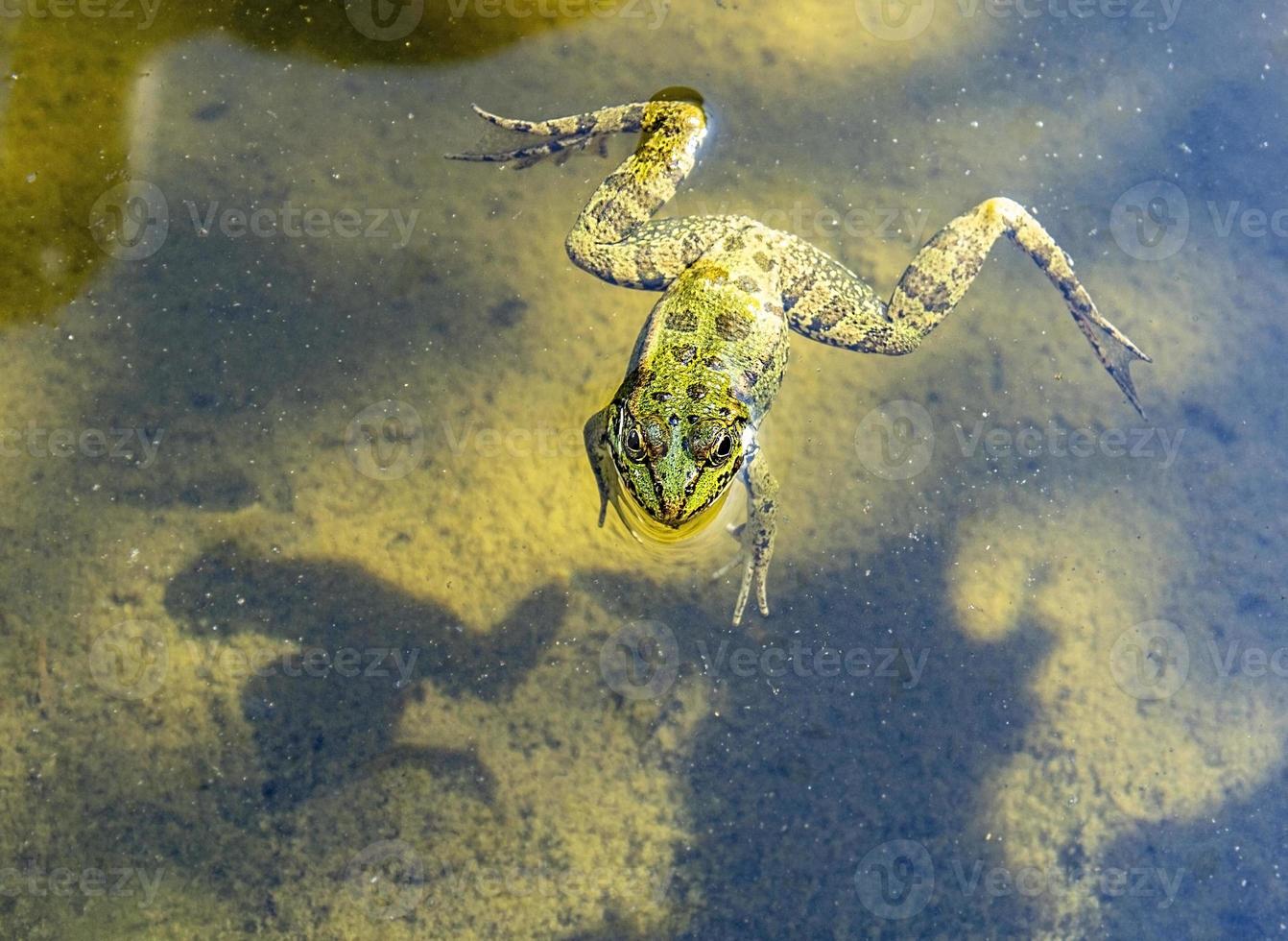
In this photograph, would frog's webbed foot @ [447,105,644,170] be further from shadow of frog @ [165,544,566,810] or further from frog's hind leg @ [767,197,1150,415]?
shadow of frog @ [165,544,566,810]

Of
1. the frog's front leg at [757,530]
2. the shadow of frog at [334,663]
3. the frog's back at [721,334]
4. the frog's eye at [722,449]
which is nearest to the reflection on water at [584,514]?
the shadow of frog at [334,663]

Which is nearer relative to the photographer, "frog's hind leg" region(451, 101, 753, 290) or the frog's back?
the frog's back

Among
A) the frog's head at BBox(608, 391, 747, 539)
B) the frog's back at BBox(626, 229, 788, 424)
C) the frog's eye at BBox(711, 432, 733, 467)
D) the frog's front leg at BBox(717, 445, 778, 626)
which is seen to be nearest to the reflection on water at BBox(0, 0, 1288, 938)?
the frog's front leg at BBox(717, 445, 778, 626)

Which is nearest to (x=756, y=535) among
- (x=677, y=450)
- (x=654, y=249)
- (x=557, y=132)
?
(x=677, y=450)

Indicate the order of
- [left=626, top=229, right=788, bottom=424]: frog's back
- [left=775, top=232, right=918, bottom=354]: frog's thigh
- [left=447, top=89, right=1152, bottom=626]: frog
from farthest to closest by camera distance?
1. [left=775, top=232, right=918, bottom=354]: frog's thigh
2. [left=447, top=89, right=1152, bottom=626]: frog
3. [left=626, top=229, right=788, bottom=424]: frog's back

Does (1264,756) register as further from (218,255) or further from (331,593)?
(218,255)

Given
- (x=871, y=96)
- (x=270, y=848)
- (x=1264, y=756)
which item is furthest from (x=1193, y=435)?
(x=270, y=848)

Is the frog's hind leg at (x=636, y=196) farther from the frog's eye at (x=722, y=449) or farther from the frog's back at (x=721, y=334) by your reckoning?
the frog's eye at (x=722, y=449)

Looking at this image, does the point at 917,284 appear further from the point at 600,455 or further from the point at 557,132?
the point at 557,132
